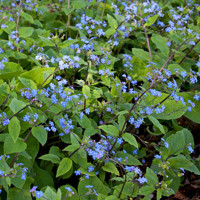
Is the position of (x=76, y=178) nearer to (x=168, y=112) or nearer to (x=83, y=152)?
(x=83, y=152)

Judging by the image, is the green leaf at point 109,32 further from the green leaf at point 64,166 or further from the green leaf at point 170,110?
the green leaf at point 64,166

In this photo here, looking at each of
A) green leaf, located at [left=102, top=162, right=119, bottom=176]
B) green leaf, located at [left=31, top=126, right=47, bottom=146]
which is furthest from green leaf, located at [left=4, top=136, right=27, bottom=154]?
green leaf, located at [left=102, top=162, right=119, bottom=176]

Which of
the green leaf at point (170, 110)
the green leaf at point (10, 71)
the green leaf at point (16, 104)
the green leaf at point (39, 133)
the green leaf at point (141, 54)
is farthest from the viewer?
the green leaf at point (141, 54)

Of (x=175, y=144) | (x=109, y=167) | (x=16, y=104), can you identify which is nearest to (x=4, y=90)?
(x=16, y=104)

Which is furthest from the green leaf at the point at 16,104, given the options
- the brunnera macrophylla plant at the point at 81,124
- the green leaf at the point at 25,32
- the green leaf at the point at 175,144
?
the green leaf at the point at 175,144

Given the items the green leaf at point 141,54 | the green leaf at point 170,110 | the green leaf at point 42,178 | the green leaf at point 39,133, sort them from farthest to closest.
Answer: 1. the green leaf at point 141,54
2. the green leaf at point 170,110
3. the green leaf at point 42,178
4. the green leaf at point 39,133

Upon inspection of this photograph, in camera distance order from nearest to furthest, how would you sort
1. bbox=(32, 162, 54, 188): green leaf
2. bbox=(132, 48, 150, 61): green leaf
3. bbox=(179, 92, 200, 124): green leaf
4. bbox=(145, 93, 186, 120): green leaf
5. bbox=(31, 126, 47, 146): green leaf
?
bbox=(31, 126, 47, 146): green leaf, bbox=(32, 162, 54, 188): green leaf, bbox=(145, 93, 186, 120): green leaf, bbox=(179, 92, 200, 124): green leaf, bbox=(132, 48, 150, 61): green leaf

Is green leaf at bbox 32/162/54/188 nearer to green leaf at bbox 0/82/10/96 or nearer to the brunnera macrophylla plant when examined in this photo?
the brunnera macrophylla plant

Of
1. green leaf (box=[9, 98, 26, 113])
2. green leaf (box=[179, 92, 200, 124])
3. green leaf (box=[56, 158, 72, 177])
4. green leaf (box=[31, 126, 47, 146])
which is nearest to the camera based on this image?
green leaf (box=[9, 98, 26, 113])

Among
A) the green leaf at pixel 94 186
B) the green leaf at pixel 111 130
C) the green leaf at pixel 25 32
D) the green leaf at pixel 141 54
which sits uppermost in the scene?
the green leaf at pixel 25 32

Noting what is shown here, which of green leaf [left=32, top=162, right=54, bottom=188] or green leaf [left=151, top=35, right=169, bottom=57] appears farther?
green leaf [left=151, top=35, right=169, bottom=57]

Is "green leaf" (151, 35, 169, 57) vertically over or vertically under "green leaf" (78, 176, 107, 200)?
over
